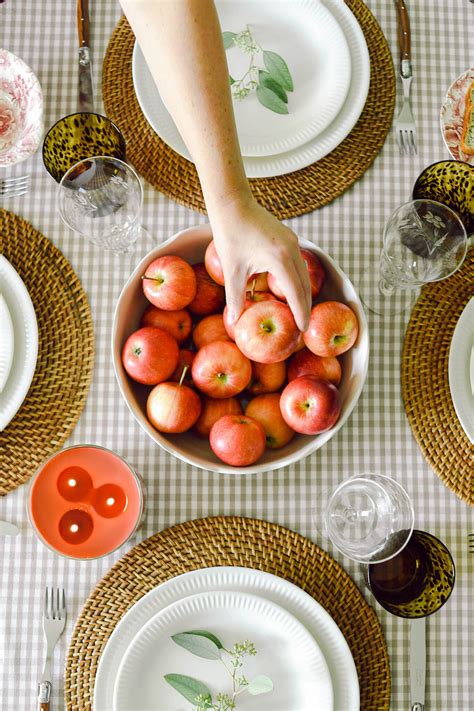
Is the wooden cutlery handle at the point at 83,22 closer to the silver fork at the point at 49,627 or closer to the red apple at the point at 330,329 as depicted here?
the red apple at the point at 330,329

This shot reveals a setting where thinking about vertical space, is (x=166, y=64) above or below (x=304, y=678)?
above

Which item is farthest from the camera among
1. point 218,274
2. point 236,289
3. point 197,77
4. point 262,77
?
point 262,77

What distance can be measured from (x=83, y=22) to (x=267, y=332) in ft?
1.78

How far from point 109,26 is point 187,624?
84 centimetres

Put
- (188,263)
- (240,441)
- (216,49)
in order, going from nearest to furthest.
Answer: (216,49) → (240,441) → (188,263)

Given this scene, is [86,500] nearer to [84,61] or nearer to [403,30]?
[84,61]

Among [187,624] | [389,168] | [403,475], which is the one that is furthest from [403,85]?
[187,624]

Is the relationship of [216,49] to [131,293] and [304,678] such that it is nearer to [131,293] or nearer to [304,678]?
[131,293]

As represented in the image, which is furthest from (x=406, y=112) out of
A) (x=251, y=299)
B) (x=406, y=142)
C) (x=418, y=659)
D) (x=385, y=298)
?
(x=418, y=659)

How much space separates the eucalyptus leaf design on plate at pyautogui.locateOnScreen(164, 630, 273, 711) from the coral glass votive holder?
0.51 ft

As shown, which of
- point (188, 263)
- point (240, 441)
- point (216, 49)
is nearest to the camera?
point (216, 49)

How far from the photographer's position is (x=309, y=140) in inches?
38.5

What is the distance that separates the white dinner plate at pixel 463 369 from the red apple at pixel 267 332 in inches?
9.4

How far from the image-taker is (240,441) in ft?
2.80
